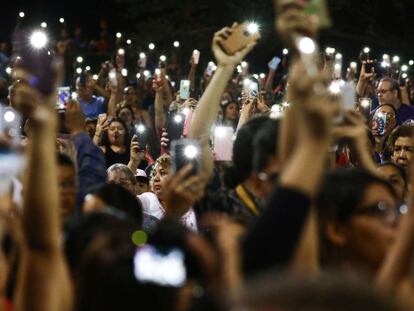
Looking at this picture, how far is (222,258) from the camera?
250 centimetres

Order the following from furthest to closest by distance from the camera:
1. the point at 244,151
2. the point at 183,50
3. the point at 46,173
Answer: the point at 183,50
the point at 244,151
the point at 46,173

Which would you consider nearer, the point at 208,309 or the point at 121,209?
the point at 208,309

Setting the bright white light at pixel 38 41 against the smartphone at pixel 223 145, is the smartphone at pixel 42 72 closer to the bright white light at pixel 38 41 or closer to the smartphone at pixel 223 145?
the bright white light at pixel 38 41

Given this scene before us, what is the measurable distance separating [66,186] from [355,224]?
121cm

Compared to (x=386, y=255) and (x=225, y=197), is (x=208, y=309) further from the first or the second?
(x=225, y=197)

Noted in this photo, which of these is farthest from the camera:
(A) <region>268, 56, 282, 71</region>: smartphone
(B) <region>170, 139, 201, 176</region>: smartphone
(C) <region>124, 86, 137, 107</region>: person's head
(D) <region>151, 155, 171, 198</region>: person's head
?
(C) <region>124, 86, 137, 107</region>: person's head

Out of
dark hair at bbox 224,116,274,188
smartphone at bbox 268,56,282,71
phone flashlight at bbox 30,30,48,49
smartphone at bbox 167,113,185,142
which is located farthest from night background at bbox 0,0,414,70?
dark hair at bbox 224,116,274,188

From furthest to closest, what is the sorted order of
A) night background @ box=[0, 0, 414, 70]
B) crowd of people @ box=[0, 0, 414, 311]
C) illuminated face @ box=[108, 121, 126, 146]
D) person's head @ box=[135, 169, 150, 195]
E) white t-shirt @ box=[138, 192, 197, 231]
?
night background @ box=[0, 0, 414, 70] < illuminated face @ box=[108, 121, 126, 146] < person's head @ box=[135, 169, 150, 195] < white t-shirt @ box=[138, 192, 197, 231] < crowd of people @ box=[0, 0, 414, 311]

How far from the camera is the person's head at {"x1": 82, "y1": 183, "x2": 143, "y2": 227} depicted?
3.73m

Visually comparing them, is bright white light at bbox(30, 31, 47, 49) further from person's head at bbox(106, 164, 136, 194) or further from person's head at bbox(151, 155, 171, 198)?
person's head at bbox(151, 155, 171, 198)

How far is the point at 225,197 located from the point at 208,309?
144 cm

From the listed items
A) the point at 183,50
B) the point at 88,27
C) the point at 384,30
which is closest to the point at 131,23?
the point at 88,27

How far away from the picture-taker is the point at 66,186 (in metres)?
3.86

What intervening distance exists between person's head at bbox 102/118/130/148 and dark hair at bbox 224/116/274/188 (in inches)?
206
